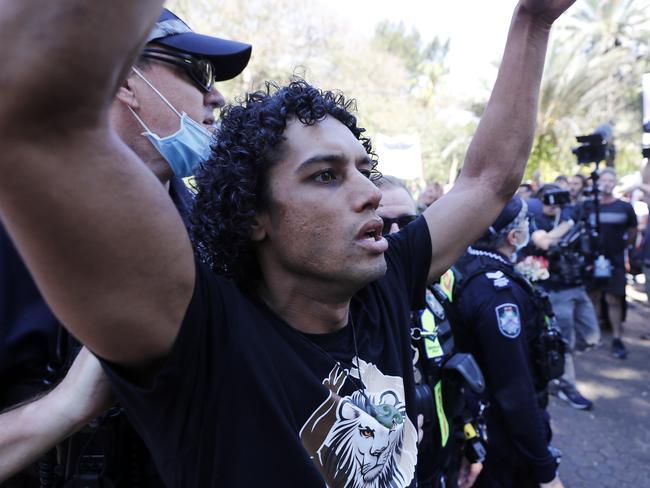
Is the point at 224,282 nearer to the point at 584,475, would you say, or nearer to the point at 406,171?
the point at 584,475

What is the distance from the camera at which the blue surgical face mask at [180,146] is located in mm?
1824

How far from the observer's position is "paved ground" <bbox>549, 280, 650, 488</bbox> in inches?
174

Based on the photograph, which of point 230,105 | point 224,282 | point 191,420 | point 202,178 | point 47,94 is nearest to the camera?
point 47,94

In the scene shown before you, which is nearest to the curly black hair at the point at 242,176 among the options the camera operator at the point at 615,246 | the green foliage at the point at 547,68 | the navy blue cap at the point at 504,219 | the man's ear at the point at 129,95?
the man's ear at the point at 129,95

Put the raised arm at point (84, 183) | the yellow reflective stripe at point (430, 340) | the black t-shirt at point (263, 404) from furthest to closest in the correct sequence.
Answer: the yellow reflective stripe at point (430, 340)
the black t-shirt at point (263, 404)
the raised arm at point (84, 183)

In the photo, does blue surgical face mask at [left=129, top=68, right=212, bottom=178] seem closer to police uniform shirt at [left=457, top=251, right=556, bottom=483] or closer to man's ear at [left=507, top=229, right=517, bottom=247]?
police uniform shirt at [left=457, top=251, right=556, bottom=483]

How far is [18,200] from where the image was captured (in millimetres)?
609

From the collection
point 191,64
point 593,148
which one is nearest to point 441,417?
point 191,64

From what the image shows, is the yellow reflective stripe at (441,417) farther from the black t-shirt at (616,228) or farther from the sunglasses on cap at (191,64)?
the black t-shirt at (616,228)

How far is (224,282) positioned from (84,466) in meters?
0.60

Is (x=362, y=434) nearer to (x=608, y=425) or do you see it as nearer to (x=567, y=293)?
(x=608, y=425)

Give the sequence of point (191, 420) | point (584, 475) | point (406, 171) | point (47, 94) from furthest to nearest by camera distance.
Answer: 1. point (406, 171)
2. point (584, 475)
3. point (191, 420)
4. point (47, 94)

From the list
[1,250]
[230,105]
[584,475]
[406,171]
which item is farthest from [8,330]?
[406,171]

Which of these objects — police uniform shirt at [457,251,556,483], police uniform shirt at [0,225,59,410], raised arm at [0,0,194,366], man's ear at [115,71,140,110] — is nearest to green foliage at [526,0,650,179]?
police uniform shirt at [457,251,556,483]
